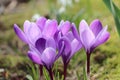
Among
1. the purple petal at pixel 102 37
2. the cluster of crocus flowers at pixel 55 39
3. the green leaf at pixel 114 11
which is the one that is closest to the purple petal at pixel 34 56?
the cluster of crocus flowers at pixel 55 39

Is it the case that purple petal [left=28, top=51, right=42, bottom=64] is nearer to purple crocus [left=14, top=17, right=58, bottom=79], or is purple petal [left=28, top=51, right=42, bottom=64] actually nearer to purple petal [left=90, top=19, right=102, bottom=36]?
purple crocus [left=14, top=17, right=58, bottom=79]

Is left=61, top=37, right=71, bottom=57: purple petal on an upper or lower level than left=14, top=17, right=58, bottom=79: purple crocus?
lower

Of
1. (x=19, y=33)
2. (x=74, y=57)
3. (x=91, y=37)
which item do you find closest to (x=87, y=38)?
(x=91, y=37)

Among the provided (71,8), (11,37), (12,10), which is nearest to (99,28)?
(11,37)

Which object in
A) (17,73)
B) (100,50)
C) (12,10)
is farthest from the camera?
(12,10)

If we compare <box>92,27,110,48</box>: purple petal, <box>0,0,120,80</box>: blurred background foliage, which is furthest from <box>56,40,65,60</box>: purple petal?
<box>0,0,120,80</box>: blurred background foliage

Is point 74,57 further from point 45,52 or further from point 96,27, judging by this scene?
point 45,52

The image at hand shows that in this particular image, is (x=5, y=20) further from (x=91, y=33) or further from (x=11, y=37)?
(x=91, y=33)

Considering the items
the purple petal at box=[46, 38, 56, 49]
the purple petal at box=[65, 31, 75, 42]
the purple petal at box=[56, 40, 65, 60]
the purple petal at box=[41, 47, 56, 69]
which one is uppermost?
the purple petal at box=[65, 31, 75, 42]
